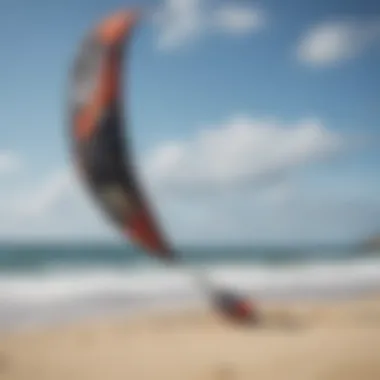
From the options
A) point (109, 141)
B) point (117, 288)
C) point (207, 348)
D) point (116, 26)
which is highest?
point (116, 26)

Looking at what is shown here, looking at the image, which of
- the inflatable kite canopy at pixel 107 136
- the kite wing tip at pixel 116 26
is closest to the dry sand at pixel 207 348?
the inflatable kite canopy at pixel 107 136

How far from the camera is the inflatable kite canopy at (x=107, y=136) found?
5.22 feet

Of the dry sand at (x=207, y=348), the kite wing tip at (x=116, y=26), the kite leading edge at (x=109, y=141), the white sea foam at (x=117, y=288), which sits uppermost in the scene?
the kite wing tip at (x=116, y=26)

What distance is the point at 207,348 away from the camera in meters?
1.61

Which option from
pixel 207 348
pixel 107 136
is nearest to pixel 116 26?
pixel 107 136

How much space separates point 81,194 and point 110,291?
0.23m

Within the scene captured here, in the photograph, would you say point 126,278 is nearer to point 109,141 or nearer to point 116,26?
point 109,141

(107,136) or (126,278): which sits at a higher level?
(107,136)

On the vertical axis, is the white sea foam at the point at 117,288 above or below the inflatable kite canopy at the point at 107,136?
below

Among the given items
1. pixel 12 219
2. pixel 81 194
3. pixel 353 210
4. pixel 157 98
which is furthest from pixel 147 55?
pixel 353 210

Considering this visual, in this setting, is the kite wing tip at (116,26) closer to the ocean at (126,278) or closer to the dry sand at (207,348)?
the ocean at (126,278)

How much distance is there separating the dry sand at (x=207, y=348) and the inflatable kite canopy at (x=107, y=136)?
0.19 m

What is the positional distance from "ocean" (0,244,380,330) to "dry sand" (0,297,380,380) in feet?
0.12

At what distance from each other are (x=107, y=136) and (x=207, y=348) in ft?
1.75
